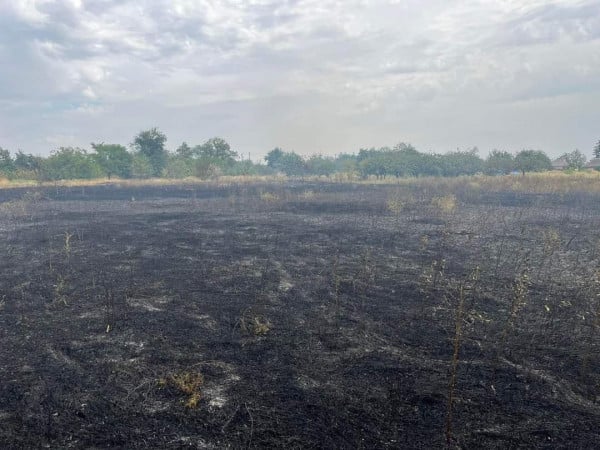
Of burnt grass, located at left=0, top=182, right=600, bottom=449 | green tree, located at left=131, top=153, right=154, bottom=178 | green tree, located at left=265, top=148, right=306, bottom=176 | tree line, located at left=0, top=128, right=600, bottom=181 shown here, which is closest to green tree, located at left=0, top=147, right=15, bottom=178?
tree line, located at left=0, top=128, right=600, bottom=181

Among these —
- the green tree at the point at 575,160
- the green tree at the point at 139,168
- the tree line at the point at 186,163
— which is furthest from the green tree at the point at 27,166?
the green tree at the point at 575,160

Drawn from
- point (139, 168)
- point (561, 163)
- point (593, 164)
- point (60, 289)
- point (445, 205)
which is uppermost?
point (561, 163)

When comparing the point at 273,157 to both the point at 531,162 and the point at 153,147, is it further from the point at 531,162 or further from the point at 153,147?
the point at 531,162

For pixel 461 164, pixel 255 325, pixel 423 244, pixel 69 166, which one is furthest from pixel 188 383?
pixel 461 164

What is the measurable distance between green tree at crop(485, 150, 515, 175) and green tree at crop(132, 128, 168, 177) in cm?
5044

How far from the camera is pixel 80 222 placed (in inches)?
901

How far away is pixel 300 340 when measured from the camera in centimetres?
827

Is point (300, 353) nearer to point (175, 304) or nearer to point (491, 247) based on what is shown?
point (175, 304)

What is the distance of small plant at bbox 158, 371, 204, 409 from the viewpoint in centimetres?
602

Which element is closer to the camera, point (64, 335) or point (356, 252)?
point (64, 335)

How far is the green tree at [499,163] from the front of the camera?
56.8 meters

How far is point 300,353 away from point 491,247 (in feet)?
38.5

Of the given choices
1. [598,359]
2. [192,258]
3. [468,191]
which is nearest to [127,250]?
[192,258]

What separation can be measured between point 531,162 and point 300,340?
2215 inches
